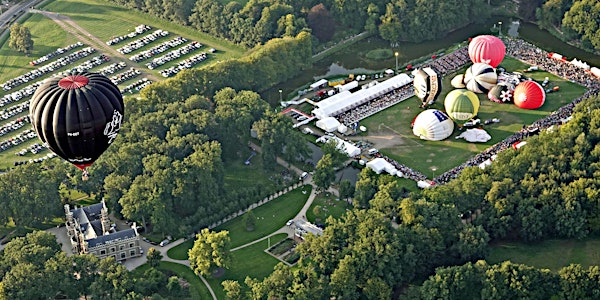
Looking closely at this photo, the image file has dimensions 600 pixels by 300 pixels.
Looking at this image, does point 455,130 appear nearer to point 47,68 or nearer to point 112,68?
point 112,68

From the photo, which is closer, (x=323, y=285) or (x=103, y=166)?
(x=323, y=285)

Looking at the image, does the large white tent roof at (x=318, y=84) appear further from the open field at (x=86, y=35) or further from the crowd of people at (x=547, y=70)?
the crowd of people at (x=547, y=70)

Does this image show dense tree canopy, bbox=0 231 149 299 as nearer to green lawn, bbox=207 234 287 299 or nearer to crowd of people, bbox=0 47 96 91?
green lawn, bbox=207 234 287 299

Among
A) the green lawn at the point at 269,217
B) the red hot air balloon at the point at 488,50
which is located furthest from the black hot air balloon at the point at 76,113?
the red hot air balloon at the point at 488,50

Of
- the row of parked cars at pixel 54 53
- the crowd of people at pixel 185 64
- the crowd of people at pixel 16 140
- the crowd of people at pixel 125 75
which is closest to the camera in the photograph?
the crowd of people at pixel 16 140

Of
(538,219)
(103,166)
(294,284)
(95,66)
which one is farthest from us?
(95,66)

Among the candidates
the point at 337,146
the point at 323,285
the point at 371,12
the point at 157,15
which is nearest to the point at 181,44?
the point at 157,15

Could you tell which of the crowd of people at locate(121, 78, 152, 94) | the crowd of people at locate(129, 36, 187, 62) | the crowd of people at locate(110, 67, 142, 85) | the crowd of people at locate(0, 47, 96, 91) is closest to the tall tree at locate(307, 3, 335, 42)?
the crowd of people at locate(129, 36, 187, 62)

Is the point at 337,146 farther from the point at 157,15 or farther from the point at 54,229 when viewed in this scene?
the point at 157,15
